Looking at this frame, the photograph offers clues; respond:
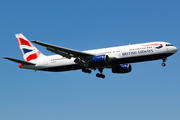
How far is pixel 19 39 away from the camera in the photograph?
5444 centimetres

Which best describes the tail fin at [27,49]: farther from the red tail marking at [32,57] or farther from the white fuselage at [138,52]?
the white fuselage at [138,52]

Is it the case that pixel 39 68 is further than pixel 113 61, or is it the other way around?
pixel 39 68

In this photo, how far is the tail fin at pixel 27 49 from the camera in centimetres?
5217

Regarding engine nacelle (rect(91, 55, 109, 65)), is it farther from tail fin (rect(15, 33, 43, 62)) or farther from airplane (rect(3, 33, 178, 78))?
tail fin (rect(15, 33, 43, 62))

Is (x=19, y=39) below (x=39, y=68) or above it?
above

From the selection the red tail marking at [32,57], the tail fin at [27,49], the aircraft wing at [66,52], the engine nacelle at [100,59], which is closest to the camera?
the aircraft wing at [66,52]

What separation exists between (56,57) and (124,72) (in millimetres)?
12491

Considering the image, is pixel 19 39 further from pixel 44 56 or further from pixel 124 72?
pixel 124 72

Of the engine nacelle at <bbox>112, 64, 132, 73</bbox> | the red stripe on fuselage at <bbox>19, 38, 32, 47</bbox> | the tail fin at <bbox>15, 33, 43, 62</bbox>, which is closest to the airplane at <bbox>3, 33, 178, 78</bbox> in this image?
the tail fin at <bbox>15, 33, 43, 62</bbox>

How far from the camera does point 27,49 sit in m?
53.3

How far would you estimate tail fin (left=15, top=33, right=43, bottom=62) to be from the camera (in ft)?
171

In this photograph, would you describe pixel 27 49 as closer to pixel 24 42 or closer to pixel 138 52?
pixel 24 42

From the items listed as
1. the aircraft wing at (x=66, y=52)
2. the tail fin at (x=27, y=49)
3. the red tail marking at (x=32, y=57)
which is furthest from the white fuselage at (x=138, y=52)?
the tail fin at (x=27, y=49)

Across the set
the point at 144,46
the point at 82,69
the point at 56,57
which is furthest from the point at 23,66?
the point at 144,46
